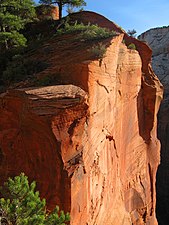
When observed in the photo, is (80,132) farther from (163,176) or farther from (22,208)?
(163,176)

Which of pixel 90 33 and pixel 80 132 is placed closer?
pixel 80 132

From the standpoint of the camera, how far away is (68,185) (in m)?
9.13

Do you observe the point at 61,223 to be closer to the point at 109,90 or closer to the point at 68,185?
the point at 68,185

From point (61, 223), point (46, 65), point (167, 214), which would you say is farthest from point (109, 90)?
point (167, 214)

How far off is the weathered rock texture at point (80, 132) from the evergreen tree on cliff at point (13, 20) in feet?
5.74

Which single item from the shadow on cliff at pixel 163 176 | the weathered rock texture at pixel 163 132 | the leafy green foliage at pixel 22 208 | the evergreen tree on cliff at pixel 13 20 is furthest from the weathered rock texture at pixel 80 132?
the weathered rock texture at pixel 163 132

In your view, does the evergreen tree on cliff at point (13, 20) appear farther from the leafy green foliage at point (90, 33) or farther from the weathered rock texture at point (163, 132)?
the weathered rock texture at point (163, 132)

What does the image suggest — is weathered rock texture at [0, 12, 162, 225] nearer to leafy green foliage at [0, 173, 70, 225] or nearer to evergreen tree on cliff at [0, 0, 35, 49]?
leafy green foliage at [0, 173, 70, 225]

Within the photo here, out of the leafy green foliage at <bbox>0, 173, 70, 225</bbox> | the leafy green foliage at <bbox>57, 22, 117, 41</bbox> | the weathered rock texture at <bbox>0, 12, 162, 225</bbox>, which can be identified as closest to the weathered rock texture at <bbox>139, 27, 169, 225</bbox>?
the weathered rock texture at <bbox>0, 12, 162, 225</bbox>

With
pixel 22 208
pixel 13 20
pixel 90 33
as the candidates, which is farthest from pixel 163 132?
pixel 22 208

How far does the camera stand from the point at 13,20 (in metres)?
13.8

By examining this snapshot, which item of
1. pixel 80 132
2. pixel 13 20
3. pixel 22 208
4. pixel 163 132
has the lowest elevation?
pixel 163 132

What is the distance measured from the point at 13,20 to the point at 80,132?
6.94 metres

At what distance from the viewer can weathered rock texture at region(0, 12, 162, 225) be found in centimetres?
914
